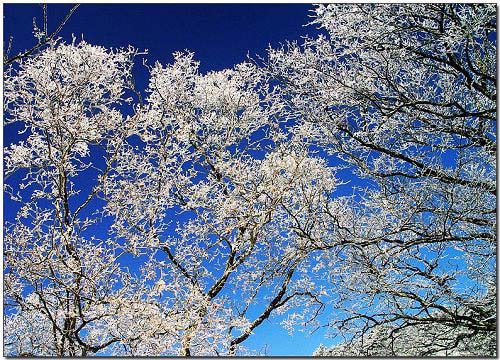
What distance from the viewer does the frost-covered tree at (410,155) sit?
11.0 ft

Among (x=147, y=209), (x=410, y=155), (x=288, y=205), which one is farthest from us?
(x=147, y=209)

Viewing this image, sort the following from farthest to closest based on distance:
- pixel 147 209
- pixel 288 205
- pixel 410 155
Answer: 1. pixel 147 209
2. pixel 288 205
3. pixel 410 155

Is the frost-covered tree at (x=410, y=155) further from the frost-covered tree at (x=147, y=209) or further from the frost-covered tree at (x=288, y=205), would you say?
the frost-covered tree at (x=147, y=209)

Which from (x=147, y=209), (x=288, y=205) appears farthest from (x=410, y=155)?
(x=147, y=209)

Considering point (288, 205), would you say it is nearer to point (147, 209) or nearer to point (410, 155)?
point (410, 155)

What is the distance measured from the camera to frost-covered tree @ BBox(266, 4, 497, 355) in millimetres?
3359

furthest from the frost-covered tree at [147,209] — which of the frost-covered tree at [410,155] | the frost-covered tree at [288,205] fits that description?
the frost-covered tree at [410,155]

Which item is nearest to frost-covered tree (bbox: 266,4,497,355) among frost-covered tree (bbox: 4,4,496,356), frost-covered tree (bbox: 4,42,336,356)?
frost-covered tree (bbox: 4,4,496,356)

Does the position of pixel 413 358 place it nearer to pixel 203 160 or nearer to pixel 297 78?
pixel 297 78

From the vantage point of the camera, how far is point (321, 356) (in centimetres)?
331

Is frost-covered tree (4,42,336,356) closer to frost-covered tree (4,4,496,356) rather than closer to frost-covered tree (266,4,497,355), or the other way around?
frost-covered tree (4,4,496,356)

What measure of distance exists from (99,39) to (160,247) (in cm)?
195

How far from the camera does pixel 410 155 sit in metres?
3.93

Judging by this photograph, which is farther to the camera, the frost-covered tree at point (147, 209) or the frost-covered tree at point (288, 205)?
the frost-covered tree at point (147, 209)
